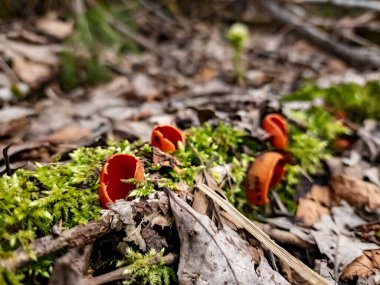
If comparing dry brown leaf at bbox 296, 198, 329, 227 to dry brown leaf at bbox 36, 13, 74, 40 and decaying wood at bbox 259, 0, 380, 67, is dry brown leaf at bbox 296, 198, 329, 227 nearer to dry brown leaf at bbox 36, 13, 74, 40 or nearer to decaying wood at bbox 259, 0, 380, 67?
decaying wood at bbox 259, 0, 380, 67

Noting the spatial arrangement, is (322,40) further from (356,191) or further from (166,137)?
(166,137)

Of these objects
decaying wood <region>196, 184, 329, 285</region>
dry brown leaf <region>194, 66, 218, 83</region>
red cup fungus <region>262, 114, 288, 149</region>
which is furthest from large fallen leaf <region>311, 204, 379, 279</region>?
dry brown leaf <region>194, 66, 218, 83</region>

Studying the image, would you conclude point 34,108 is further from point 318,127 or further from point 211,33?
point 211,33

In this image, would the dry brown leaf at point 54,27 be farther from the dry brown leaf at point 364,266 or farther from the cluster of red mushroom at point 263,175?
the dry brown leaf at point 364,266

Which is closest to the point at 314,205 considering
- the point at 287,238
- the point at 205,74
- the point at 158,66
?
the point at 287,238

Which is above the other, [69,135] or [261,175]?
[261,175]

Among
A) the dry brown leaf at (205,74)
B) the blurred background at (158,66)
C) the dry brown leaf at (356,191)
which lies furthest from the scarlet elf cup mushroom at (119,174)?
the dry brown leaf at (205,74)

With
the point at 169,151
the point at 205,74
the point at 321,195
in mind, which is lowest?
the point at 205,74
